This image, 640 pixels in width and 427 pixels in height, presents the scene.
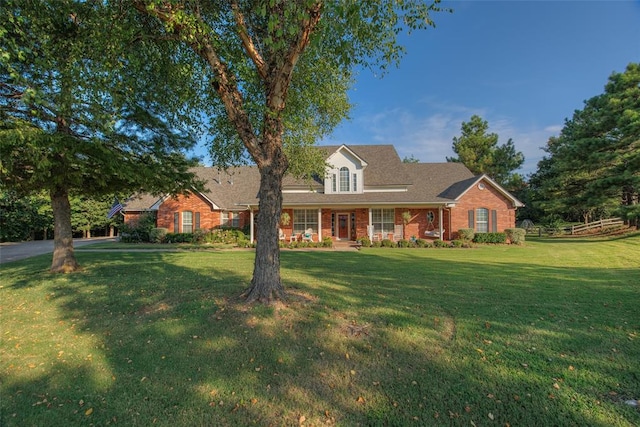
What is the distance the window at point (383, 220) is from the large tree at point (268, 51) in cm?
1542

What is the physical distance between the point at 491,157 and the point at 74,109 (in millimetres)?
43727

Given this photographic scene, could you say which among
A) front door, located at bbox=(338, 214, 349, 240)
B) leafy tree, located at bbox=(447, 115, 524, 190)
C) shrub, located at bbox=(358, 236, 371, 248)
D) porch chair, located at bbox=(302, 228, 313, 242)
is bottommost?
shrub, located at bbox=(358, 236, 371, 248)

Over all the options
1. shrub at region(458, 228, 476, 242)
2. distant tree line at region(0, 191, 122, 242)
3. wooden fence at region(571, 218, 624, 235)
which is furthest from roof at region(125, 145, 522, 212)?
wooden fence at region(571, 218, 624, 235)

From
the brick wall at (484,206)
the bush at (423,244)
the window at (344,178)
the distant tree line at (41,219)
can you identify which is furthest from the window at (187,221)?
the brick wall at (484,206)

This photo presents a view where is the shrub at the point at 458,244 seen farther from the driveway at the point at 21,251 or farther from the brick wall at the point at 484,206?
the driveway at the point at 21,251

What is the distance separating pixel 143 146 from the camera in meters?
9.89

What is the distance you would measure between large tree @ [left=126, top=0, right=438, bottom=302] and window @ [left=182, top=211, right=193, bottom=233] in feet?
59.0

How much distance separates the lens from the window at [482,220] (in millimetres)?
21953

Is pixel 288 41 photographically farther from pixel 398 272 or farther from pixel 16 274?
pixel 16 274

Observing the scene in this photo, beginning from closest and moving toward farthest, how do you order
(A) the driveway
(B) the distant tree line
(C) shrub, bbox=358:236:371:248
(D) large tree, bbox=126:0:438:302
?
1. (D) large tree, bbox=126:0:438:302
2. (A) the driveway
3. (C) shrub, bbox=358:236:371:248
4. (B) the distant tree line

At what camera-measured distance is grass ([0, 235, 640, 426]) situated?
2.98 m

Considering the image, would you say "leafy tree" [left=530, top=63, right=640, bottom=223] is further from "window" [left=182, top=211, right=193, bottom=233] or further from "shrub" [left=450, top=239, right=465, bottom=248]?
"window" [left=182, top=211, right=193, bottom=233]

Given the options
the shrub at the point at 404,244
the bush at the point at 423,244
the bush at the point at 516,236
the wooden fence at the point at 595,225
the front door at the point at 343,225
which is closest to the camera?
the bush at the point at 423,244

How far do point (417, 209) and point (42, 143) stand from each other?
2035cm
